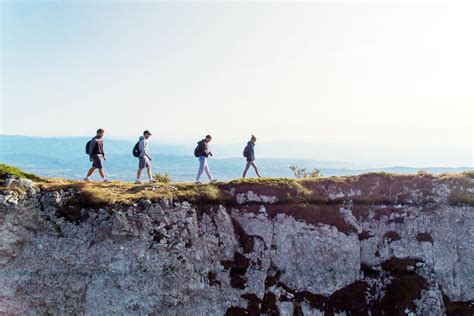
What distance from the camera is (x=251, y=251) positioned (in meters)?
29.8

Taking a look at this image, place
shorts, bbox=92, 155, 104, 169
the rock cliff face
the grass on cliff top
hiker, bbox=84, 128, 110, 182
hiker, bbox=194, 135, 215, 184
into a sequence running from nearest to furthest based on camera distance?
the rock cliff face < the grass on cliff top < hiker, bbox=84, 128, 110, 182 < shorts, bbox=92, 155, 104, 169 < hiker, bbox=194, 135, 215, 184

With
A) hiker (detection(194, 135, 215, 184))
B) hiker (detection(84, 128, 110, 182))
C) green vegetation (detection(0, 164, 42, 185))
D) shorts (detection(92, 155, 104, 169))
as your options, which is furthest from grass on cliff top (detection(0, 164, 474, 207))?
hiker (detection(84, 128, 110, 182))

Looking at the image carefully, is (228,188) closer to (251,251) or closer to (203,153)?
(203,153)

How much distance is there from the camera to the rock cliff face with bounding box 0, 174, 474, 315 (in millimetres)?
25812

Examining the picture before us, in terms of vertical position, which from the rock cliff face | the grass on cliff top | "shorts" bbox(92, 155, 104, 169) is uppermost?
"shorts" bbox(92, 155, 104, 169)

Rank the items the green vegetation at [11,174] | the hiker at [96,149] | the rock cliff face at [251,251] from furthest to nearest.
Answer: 1. the hiker at [96,149]
2. the green vegetation at [11,174]
3. the rock cliff face at [251,251]

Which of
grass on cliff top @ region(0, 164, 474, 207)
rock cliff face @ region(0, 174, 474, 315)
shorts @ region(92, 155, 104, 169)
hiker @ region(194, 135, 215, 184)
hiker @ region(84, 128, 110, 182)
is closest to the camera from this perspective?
rock cliff face @ region(0, 174, 474, 315)

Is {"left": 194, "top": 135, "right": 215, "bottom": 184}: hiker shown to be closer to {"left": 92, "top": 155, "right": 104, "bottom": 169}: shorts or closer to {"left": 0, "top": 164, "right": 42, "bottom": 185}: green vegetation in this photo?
{"left": 92, "top": 155, "right": 104, "bottom": 169}: shorts

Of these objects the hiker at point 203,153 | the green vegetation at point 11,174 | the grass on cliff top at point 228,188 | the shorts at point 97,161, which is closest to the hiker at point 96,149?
the shorts at point 97,161

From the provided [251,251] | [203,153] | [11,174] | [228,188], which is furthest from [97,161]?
[251,251]

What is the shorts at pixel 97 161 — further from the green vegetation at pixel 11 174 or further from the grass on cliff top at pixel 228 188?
the green vegetation at pixel 11 174

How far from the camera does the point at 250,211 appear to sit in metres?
30.7

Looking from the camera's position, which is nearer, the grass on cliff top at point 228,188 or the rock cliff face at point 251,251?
the rock cliff face at point 251,251

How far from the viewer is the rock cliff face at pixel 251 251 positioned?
25812 mm
